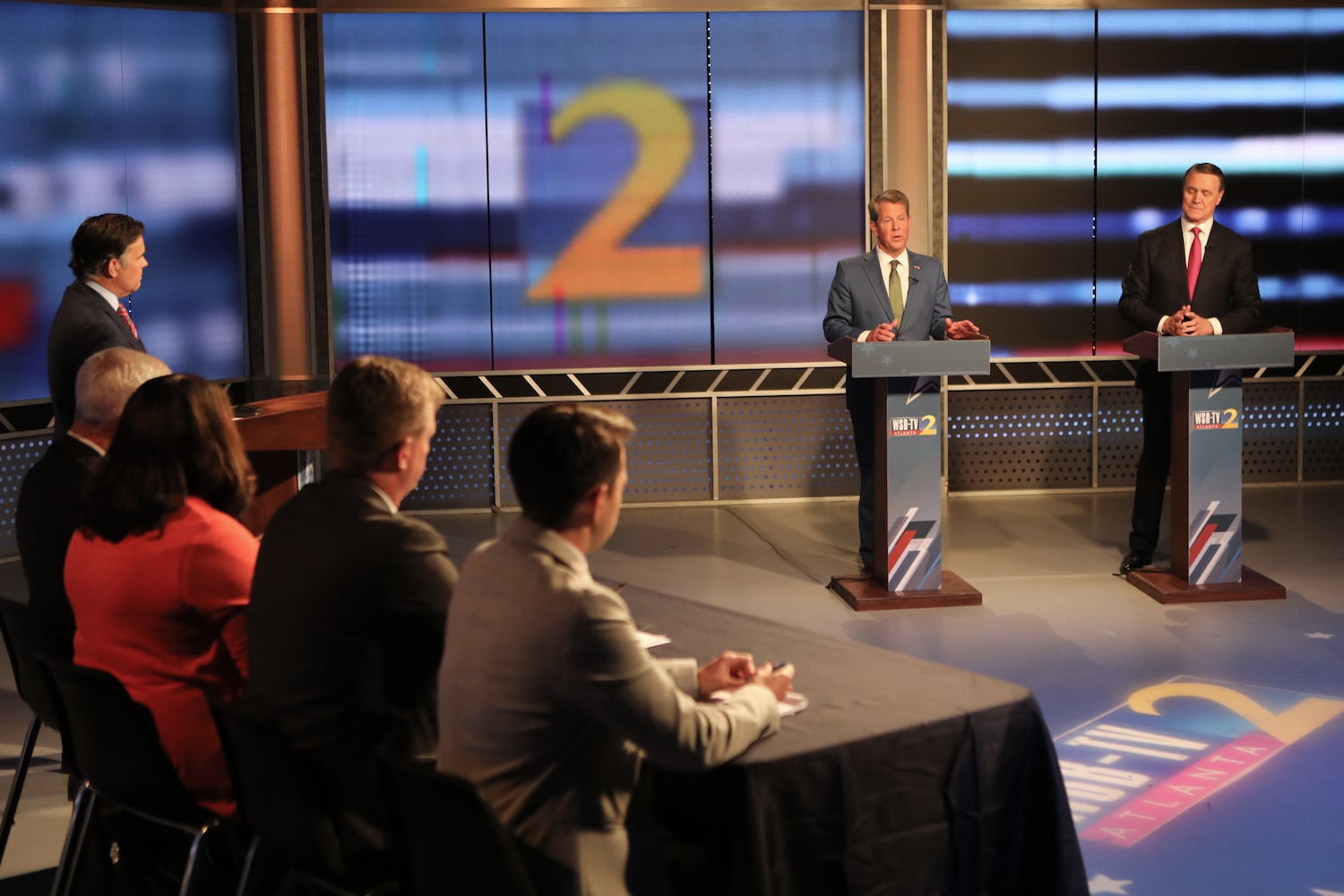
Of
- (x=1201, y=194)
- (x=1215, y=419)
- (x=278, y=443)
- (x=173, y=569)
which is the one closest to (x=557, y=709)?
(x=173, y=569)

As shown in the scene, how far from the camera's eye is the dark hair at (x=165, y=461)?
268 centimetres

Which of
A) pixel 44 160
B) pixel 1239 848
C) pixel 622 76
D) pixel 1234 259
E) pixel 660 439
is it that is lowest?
pixel 1239 848

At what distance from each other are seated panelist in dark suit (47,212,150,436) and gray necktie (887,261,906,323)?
9.91 ft

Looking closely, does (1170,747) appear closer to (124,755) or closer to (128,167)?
(124,755)

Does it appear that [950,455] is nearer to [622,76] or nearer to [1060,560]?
[1060,560]

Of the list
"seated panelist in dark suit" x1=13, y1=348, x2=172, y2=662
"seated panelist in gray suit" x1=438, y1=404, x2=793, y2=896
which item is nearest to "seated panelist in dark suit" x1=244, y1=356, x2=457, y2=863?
"seated panelist in gray suit" x1=438, y1=404, x2=793, y2=896

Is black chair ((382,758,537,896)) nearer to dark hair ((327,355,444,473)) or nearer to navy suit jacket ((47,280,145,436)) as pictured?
dark hair ((327,355,444,473))

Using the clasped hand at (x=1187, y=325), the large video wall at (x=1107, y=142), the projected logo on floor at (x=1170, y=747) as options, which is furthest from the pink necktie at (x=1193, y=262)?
the large video wall at (x=1107, y=142)

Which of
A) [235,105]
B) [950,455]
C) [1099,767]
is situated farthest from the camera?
[950,455]

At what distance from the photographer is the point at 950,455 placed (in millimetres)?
8391

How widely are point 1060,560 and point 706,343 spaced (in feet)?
7.99

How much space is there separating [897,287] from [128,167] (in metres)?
3.81

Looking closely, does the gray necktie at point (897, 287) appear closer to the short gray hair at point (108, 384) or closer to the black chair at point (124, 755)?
the short gray hair at point (108, 384)

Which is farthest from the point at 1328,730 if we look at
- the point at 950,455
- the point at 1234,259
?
the point at 950,455
